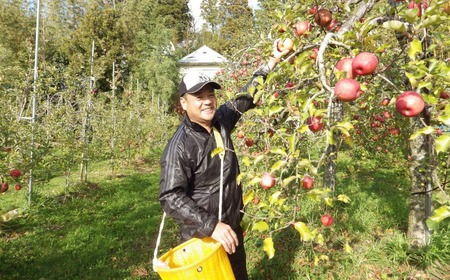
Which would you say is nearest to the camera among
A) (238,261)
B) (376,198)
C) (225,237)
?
(225,237)

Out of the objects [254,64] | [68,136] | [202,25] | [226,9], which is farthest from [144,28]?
[254,64]

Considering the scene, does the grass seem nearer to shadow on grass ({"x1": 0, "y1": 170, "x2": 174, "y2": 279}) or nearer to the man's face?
shadow on grass ({"x1": 0, "y1": 170, "x2": 174, "y2": 279})

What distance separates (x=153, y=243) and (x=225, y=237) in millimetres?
2685

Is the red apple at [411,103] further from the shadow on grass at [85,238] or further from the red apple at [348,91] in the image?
the shadow on grass at [85,238]

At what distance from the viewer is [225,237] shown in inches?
65.4

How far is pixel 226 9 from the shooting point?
2895 cm

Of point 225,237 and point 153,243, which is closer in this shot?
point 225,237

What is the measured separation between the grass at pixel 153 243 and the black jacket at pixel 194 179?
647 mm

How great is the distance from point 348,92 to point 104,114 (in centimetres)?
762

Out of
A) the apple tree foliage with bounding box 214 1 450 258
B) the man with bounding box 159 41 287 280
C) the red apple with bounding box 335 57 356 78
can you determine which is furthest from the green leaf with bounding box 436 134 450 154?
the man with bounding box 159 41 287 280

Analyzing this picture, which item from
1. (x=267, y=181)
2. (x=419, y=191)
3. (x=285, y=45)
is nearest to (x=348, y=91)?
(x=267, y=181)

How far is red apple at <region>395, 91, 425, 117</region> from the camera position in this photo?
1229 mm

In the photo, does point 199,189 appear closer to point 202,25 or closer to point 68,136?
point 68,136

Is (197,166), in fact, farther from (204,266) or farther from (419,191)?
(419,191)
